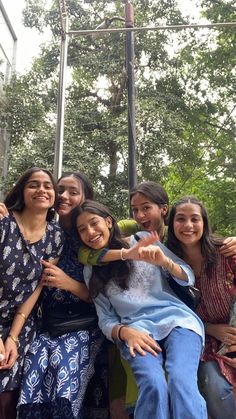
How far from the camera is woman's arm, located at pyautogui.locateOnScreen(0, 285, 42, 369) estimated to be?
1.98 m

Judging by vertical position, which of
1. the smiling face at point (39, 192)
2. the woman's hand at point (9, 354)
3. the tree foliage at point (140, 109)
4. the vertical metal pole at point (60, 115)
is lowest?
the woman's hand at point (9, 354)

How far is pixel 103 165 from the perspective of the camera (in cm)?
1075

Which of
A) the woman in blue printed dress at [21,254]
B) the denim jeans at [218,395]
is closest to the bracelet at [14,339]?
the woman in blue printed dress at [21,254]

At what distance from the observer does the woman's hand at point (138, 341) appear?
1.88 metres

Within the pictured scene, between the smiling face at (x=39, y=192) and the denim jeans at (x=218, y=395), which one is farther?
the smiling face at (x=39, y=192)

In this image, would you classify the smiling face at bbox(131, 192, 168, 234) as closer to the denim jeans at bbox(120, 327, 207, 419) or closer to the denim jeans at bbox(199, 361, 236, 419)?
the denim jeans at bbox(120, 327, 207, 419)

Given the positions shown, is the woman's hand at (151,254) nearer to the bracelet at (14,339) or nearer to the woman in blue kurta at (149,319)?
the woman in blue kurta at (149,319)

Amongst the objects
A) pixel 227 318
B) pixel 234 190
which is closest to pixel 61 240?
pixel 227 318

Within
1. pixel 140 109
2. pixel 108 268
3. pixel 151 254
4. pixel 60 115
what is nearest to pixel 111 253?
pixel 108 268

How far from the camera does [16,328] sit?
2088mm

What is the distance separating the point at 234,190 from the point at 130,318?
29.0 feet

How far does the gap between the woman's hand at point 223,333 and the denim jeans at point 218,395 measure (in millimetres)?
170

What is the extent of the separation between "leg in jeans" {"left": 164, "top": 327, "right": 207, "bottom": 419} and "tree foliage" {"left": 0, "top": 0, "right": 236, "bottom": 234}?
821 centimetres

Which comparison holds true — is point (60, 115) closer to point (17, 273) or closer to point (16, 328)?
point (17, 273)
